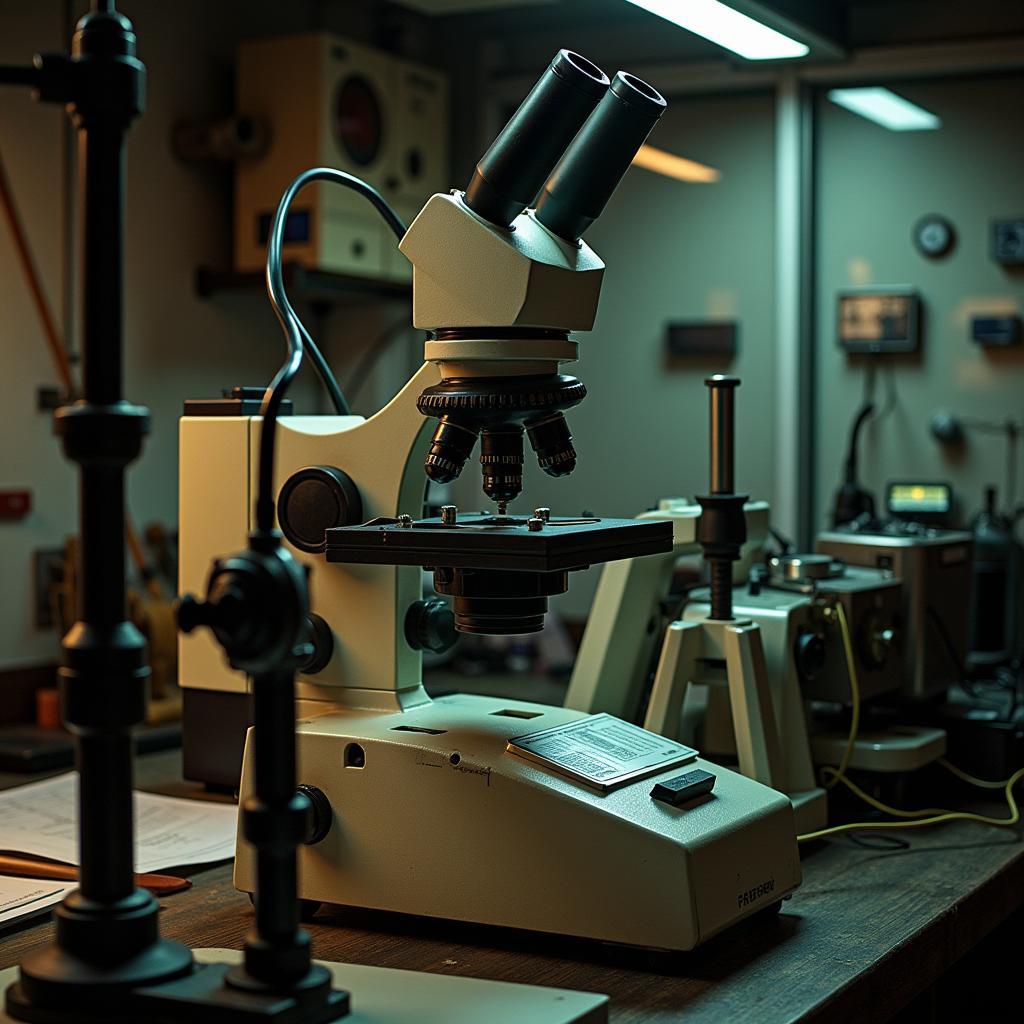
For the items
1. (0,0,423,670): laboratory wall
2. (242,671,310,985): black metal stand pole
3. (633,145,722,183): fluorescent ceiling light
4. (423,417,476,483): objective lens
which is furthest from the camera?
(633,145,722,183): fluorescent ceiling light

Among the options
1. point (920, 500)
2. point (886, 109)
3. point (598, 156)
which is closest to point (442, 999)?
point (598, 156)

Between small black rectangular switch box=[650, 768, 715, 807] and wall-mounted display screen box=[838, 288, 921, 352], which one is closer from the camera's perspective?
small black rectangular switch box=[650, 768, 715, 807]

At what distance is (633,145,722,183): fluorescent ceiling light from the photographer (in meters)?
3.29

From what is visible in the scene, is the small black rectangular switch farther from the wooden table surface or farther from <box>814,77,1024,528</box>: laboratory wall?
<box>814,77,1024,528</box>: laboratory wall

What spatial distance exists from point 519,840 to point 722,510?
1.67ft

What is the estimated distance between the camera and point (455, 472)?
4.04ft

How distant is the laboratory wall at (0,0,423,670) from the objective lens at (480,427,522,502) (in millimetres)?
1716

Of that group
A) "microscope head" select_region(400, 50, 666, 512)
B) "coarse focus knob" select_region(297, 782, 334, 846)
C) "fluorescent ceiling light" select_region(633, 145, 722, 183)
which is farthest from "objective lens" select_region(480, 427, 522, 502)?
"fluorescent ceiling light" select_region(633, 145, 722, 183)

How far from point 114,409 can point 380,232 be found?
233 centimetres

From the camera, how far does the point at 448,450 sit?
4.05 feet

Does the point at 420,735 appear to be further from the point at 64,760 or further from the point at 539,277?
the point at 64,760

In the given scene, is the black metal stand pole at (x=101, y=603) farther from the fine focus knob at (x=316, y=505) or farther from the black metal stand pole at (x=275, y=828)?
the fine focus knob at (x=316, y=505)

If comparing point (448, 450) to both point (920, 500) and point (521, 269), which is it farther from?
point (920, 500)

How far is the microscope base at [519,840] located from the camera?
115 centimetres
